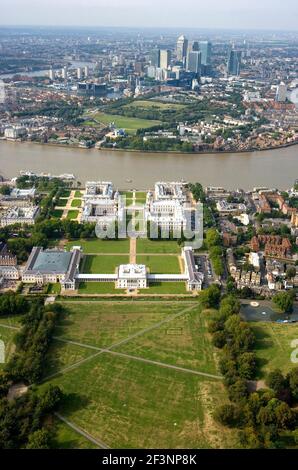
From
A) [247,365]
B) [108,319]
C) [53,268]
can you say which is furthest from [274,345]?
[53,268]

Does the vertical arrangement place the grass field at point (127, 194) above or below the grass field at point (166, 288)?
above

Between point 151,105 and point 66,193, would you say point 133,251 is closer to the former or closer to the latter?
point 66,193

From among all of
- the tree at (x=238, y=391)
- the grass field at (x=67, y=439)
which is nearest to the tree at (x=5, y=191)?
the grass field at (x=67, y=439)

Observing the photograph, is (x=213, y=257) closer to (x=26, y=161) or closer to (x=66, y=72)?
(x=26, y=161)

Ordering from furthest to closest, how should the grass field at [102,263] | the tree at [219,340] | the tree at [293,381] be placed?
the grass field at [102,263] → the tree at [219,340] → the tree at [293,381]

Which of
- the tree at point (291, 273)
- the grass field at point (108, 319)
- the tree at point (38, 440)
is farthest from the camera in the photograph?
the tree at point (291, 273)

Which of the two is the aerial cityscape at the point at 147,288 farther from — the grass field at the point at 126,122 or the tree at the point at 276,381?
the grass field at the point at 126,122

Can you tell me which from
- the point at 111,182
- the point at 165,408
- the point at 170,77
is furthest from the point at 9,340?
the point at 170,77
